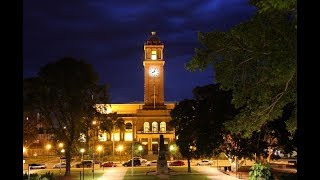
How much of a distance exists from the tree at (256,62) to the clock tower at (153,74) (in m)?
105

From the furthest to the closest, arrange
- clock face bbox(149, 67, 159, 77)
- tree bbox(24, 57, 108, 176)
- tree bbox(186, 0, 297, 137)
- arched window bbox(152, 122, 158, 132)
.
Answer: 1. clock face bbox(149, 67, 159, 77)
2. arched window bbox(152, 122, 158, 132)
3. tree bbox(24, 57, 108, 176)
4. tree bbox(186, 0, 297, 137)

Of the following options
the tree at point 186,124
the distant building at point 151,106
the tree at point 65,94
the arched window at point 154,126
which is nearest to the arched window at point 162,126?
the distant building at point 151,106

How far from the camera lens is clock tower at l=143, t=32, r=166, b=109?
126 meters

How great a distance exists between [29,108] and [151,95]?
75484 mm

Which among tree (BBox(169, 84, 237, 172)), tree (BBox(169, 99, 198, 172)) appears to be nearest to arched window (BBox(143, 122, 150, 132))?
tree (BBox(169, 99, 198, 172))

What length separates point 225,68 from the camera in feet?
64.0

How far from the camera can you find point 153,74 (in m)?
127

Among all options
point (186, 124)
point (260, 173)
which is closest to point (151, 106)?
point (186, 124)

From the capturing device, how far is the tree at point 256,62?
16734 millimetres

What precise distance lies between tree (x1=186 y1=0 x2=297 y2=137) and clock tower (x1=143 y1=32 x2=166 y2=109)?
4130 inches

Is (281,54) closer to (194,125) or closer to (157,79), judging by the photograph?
(194,125)

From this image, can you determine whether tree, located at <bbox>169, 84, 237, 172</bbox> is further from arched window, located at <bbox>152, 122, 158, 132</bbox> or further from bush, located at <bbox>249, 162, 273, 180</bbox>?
arched window, located at <bbox>152, 122, 158, 132</bbox>

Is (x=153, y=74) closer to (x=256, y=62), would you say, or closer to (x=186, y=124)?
(x=186, y=124)
